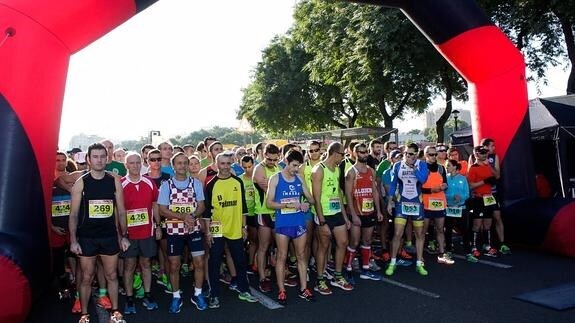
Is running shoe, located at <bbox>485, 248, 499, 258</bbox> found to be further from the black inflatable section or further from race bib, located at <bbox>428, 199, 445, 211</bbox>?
the black inflatable section

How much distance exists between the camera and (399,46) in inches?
689

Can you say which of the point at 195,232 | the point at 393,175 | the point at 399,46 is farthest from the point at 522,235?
the point at 399,46

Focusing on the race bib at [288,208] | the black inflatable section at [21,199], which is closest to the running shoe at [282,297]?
the race bib at [288,208]

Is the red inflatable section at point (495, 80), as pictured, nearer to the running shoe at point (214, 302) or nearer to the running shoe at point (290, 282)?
the running shoe at point (290, 282)

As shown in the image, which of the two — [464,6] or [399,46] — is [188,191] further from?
[399,46]

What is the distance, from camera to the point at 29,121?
207 inches

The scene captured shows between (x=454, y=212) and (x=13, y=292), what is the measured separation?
6.51 m

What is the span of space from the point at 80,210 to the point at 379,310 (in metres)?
3.42

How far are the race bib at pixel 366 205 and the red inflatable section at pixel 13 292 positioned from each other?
419 centimetres

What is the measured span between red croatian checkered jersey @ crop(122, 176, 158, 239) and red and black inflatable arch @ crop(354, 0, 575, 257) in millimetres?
4958

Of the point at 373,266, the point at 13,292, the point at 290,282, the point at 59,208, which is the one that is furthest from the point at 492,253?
the point at 13,292

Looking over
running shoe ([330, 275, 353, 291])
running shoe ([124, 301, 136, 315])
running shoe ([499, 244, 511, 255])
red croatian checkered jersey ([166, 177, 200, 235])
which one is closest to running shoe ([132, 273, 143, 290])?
running shoe ([124, 301, 136, 315])

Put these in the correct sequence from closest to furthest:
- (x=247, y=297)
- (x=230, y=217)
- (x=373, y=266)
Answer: (x=230, y=217) → (x=247, y=297) → (x=373, y=266)

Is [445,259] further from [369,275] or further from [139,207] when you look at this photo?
[139,207]
